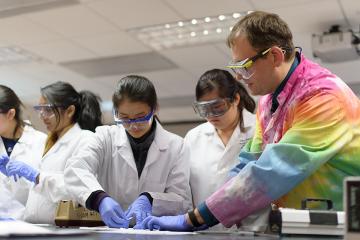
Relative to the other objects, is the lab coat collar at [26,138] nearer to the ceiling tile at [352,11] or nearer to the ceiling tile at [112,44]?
the ceiling tile at [112,44]

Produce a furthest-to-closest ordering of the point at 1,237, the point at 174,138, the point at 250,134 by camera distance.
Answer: the point at 250,134
the point at 174,138
the point at 1,237

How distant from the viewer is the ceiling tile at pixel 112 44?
15.9ft

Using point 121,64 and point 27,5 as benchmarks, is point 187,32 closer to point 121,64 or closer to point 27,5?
point 121,64

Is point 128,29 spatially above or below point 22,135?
above

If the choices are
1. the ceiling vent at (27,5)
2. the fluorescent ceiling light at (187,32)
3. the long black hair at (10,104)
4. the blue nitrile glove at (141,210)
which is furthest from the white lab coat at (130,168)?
the fluorescent ceiling light at (187,32)

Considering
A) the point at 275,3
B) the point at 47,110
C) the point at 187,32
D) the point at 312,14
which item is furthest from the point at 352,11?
the point at 47,110

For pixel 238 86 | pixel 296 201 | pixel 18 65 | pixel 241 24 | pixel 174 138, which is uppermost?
pixel 18 65

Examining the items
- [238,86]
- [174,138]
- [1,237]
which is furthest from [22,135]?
[1,237]

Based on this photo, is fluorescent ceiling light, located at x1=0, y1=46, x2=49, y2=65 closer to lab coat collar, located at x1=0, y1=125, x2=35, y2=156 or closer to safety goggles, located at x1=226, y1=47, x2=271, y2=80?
lab coat collar, located at x1=0, y1=125, x2=35, y2=156

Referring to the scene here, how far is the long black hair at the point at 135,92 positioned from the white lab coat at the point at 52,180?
31 cm

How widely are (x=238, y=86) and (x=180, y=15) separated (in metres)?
2.11

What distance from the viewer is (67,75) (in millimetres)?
6426

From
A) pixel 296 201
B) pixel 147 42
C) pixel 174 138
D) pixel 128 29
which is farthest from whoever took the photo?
pixel 147 42

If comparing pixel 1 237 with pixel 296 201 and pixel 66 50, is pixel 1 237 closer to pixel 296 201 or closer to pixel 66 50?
pixel 296 201
